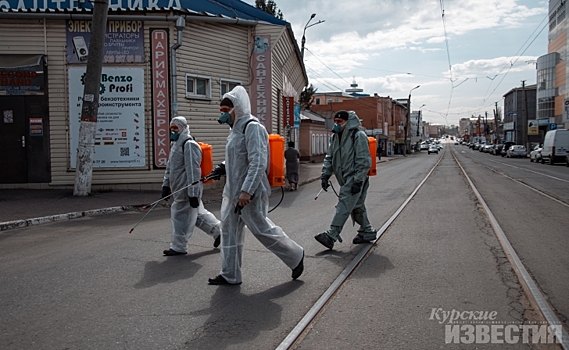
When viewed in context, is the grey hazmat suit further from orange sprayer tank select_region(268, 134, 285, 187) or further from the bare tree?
the bare tree

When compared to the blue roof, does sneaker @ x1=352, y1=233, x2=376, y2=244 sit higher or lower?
lower

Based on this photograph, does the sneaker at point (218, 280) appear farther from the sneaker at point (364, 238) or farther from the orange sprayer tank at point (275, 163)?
the sneaker at point (364, 238)

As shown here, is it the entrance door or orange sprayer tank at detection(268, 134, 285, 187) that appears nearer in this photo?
orange sprayer tank at detection(268, 134, 285, 187)

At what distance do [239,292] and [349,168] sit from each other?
9.08ft

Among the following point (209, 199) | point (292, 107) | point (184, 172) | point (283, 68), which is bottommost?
point (209, 199)

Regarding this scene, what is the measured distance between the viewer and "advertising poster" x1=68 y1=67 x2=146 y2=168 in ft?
50.3

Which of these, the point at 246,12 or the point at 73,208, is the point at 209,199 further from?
the point at 246,12

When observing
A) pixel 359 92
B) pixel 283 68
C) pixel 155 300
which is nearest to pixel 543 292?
pixel 155 300

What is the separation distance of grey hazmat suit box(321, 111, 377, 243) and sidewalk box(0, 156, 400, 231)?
6.15 m

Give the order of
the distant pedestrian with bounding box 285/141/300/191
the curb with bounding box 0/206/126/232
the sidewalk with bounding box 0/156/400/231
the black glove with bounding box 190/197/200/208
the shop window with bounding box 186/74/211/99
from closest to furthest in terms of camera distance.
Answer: the black glove with bounding box 190/197/200/208 < the curb with bounding box 0/206/126/232 < the sidewalk with bounding box 0/156/400/231 < the shop window with bounding box 186/74/211/99 < the distant pedestrian with bounding box 285/141/300/191

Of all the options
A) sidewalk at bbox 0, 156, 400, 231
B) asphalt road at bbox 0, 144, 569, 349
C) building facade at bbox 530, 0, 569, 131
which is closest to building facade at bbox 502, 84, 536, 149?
building facade at bbox 530, 0, 569, 131

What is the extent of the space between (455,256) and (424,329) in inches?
110

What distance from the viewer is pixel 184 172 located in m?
7.02

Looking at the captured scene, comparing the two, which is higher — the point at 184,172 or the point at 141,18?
the point at 141,18
